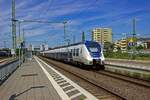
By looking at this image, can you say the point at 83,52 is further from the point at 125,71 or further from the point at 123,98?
the point at 123,98

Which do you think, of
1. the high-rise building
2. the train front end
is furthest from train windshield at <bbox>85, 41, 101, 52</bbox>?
the high-rise building

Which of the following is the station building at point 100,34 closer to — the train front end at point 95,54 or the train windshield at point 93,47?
the train windshield at point 93,47

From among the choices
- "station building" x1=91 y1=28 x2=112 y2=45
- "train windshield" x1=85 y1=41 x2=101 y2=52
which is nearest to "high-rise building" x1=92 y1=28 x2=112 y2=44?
"station building" x1=91 y1=28 x2=112 y2=45

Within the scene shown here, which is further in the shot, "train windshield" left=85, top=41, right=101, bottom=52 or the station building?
the station building

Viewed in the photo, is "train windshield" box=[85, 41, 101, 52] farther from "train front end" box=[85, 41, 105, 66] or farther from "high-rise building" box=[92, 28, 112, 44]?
"high-rise building" box=[92, 28, 112, 44]

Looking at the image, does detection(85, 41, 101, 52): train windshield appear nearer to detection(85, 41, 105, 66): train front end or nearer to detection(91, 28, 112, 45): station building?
detection(85, 41, 105, 66): train front end

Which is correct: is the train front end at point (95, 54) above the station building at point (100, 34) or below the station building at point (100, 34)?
below

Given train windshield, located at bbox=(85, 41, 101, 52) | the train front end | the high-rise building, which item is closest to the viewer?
the train front end

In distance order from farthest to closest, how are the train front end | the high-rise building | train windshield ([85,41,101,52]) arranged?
the high-rise building, train windshield ([85,41,101,52]), the train front end

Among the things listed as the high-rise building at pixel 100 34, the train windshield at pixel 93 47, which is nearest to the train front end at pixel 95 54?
the train windshield at pixel 93 47

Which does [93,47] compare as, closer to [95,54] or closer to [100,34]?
[95,54]

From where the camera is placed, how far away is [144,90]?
16594 millimetres

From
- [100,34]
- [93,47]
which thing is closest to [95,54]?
[93,47]

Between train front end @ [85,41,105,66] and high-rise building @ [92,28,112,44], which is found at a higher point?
high-rise building @ [92,28,112,44]
